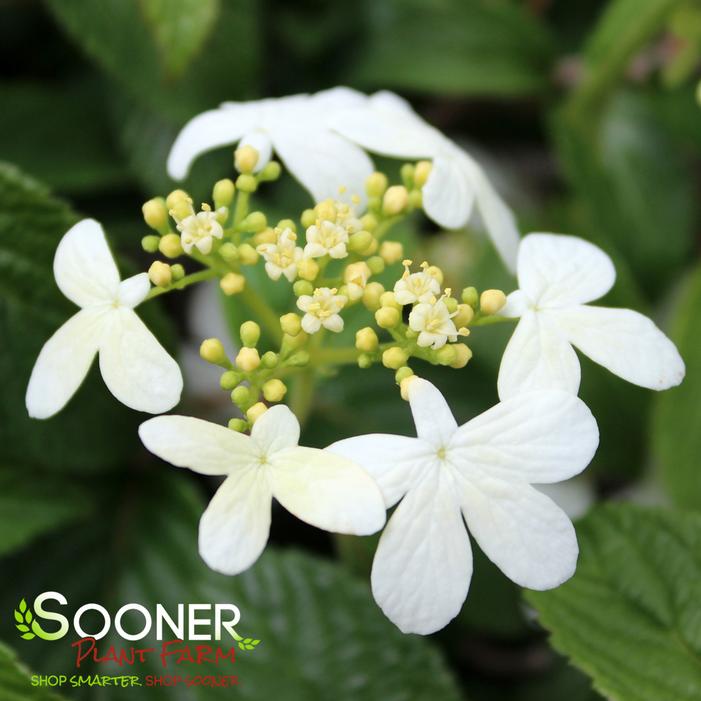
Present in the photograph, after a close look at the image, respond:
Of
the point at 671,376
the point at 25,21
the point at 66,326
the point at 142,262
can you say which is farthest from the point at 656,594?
the point at 25,21

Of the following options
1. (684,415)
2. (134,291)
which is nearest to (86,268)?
(134,291)

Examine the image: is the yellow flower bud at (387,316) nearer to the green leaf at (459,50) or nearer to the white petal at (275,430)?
the white petal at (275,430)

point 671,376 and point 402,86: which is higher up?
point 402,86

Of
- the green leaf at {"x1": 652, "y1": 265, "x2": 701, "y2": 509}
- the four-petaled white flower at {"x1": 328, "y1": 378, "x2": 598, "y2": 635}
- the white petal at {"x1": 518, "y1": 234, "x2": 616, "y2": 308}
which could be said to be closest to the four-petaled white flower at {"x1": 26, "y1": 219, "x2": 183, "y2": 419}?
the four-petaled white flower at {"x1": 328, "y1": 378, "x2": 598, "y2": 635}

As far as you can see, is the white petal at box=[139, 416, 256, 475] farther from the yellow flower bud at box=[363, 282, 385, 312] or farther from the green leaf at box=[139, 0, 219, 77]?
the green leaf at box=[139, 0, 219, 77]

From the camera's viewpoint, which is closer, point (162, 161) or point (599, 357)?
point (599, 357)

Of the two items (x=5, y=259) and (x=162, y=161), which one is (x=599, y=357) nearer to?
(x=5, y=259)
